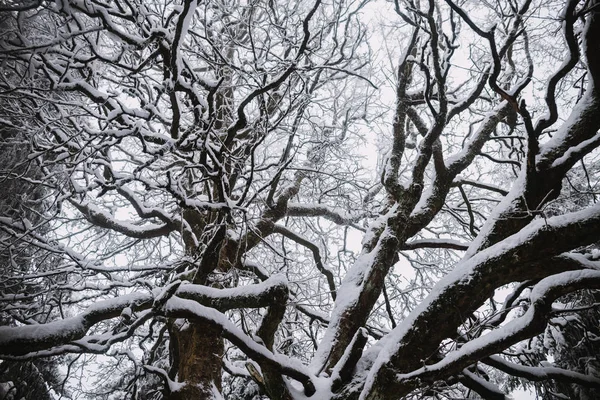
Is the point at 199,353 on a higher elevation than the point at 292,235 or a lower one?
lower

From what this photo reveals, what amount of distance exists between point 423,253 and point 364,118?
3052 millimetres

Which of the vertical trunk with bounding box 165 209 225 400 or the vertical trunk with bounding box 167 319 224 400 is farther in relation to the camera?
the vertical trunk with bounding box 167 319 224 400

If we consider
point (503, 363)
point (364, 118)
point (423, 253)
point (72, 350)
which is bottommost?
point (72, 350)

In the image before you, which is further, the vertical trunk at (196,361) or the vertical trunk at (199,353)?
the vertical trunk at (196,361)

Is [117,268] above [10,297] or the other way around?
above

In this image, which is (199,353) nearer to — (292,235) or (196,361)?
(196,361)

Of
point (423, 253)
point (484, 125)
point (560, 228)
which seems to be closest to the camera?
point (560, 228)

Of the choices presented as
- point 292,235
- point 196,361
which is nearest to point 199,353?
point 196,361

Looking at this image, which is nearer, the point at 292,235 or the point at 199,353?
the point at 199,353

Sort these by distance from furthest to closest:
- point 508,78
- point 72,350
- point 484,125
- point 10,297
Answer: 1. point 508,78
2. point 484,125
3. point 10,297
4. point 72,350

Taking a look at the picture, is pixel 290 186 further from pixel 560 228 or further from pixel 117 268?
pixel 560 228

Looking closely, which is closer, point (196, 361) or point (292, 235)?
point (196, 361)

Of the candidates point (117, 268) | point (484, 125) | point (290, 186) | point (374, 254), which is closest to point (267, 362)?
point (374, 254)

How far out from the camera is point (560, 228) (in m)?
2.29
